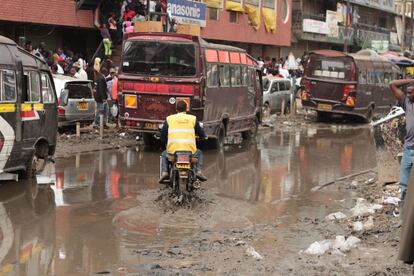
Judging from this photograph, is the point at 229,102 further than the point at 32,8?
No

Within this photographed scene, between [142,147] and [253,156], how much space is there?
300 centimetres

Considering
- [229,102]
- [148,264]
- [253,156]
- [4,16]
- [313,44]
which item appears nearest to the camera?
[148,264]

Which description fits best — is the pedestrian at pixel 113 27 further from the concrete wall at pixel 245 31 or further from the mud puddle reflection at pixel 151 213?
the mud puddle reflection at pixel 151 213

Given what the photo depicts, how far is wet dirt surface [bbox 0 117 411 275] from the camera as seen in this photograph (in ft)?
22.0

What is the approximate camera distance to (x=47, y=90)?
11891 millimetres

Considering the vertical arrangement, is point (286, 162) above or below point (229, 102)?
below

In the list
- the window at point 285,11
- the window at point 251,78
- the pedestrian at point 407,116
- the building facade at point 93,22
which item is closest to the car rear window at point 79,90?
the building facade at point 93,22

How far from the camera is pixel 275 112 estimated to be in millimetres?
28438

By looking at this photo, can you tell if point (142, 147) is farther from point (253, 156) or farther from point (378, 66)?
point (378, 66)

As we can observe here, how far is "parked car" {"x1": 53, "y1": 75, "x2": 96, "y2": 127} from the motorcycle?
8.69 m

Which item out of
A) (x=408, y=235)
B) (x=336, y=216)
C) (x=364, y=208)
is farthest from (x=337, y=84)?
(x=408, y=235)

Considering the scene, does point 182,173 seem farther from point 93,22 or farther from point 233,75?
point 93,22

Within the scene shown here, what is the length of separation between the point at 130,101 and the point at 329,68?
1267 cm

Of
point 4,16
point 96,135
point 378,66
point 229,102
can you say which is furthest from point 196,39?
point 378,66
